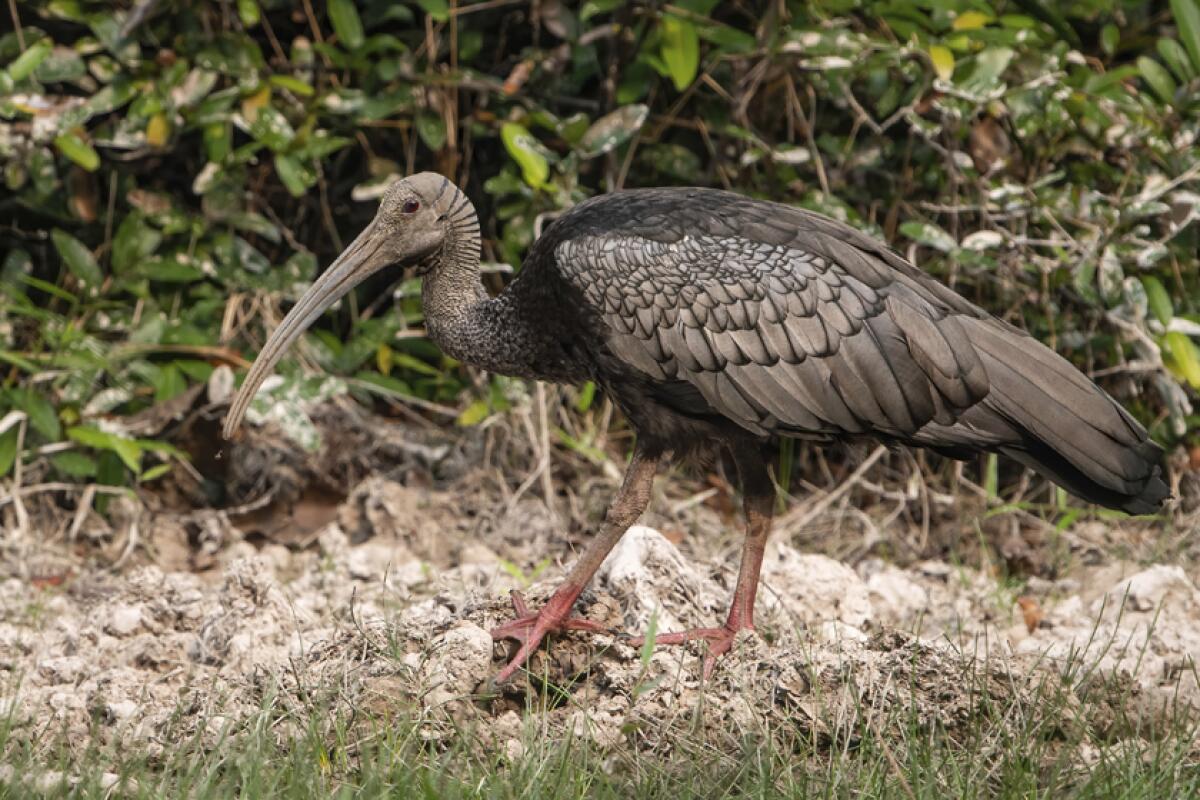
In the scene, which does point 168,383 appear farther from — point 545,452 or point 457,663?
point 457,663

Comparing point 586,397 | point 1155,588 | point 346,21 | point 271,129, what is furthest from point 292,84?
point 1155,588

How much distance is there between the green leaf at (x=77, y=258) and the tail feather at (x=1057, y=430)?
3.62 metres

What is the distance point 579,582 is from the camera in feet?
14.5

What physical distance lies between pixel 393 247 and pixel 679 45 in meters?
1.83

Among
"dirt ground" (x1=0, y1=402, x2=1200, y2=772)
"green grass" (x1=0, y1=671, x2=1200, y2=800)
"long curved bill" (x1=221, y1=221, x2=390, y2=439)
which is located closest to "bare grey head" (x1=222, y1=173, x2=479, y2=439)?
"long curved bill" (x1=221, y1=221, x2=390, y2=439)

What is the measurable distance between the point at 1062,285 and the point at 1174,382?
594 mm

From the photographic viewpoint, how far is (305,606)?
17.6ft

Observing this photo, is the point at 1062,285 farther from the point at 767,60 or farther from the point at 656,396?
the point at 656,396

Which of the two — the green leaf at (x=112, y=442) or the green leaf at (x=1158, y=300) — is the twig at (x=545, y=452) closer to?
the green leaf at (x=112, y=442)

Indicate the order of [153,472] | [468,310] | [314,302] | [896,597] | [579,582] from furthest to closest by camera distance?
[153,472] < [896,597] < [468,310] < [314,302] < [579,582]

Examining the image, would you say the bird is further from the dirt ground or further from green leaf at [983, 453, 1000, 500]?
green leaf at [983, 453, 1000, 500]

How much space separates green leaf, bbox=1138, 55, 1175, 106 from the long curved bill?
3.15m

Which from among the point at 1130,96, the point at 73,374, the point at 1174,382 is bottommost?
the point at 1174,382

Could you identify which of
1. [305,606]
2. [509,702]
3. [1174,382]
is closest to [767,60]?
Result: [1174,382]
